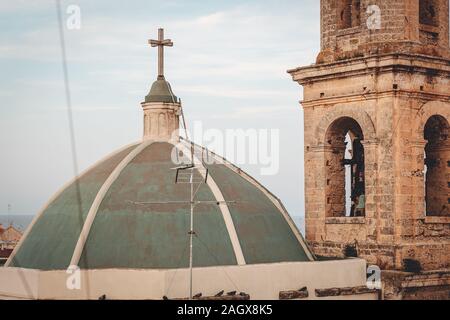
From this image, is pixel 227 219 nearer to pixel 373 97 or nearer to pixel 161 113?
pixel 161 113

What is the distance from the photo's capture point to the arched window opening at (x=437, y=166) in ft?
98.8

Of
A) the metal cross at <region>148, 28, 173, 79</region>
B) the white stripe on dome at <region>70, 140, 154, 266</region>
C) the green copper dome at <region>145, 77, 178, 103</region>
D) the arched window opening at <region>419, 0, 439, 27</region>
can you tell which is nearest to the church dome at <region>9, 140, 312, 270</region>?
the white stripe on dome at <region>70, 140, 154, 266</region>

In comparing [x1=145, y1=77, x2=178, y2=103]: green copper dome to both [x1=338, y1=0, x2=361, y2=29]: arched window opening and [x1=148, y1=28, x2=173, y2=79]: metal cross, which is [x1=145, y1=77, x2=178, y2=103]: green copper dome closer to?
[x1=148, y1=28, x2=173, y2=79]: metal cross

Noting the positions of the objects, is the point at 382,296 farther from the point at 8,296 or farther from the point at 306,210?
the point at 8,296

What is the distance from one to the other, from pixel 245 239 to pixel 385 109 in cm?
611

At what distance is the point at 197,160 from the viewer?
26578mm

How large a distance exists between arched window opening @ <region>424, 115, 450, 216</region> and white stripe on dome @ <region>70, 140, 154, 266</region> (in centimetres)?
828

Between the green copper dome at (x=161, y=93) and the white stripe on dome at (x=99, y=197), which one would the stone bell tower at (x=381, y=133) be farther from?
the white stripe on dome at (x=99, y=197)

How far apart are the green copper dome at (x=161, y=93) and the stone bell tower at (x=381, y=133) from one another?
4.42 m

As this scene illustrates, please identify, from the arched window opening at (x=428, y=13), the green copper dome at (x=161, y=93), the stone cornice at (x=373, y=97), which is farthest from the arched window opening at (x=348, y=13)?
the green copper dome at (x=161, y=93)

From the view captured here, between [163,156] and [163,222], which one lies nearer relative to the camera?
[163,222]

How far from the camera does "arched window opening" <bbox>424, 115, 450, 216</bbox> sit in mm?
30109

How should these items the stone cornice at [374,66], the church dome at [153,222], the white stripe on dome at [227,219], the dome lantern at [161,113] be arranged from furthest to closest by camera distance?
the stone cornice at [374,66] → the dome lantern at [161,113] → the white stripe on dome at [227,219] → the church dome at [153,222]
